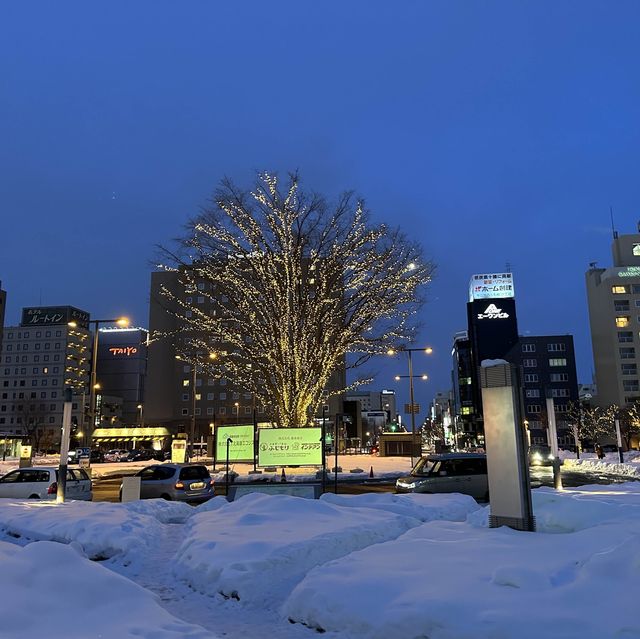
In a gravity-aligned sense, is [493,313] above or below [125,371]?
above

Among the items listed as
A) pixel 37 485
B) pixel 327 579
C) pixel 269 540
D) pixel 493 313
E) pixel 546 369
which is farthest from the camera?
pixel 493 313

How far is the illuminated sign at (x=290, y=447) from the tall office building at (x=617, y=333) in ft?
301

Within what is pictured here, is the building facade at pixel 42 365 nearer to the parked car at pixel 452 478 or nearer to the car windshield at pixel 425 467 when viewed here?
the car windshield at pixel 425 467

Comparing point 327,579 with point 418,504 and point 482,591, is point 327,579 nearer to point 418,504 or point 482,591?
point 482,591

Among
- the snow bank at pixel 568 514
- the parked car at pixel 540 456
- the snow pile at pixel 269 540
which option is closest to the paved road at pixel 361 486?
the snow bank at pixel 568 514

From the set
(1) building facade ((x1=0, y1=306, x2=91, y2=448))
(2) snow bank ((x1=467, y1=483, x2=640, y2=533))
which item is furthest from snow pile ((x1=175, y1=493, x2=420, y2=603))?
(1) building facade ((x1=0, y1=306, x2=91, y2=448))

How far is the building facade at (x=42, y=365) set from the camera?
134m

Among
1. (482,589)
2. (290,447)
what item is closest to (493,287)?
(290,447)

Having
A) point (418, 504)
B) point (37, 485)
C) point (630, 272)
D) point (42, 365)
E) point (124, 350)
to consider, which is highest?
point (630, 272)

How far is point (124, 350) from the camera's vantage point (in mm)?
161125

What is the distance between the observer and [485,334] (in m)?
136

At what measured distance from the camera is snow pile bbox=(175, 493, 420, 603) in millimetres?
8562

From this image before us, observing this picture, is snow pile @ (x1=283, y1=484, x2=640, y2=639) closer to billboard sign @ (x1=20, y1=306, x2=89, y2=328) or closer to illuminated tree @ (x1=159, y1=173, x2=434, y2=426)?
illuminated tree @ (x1=159, y1=173, x2=434, y2=426)

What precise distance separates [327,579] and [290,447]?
20.8m
